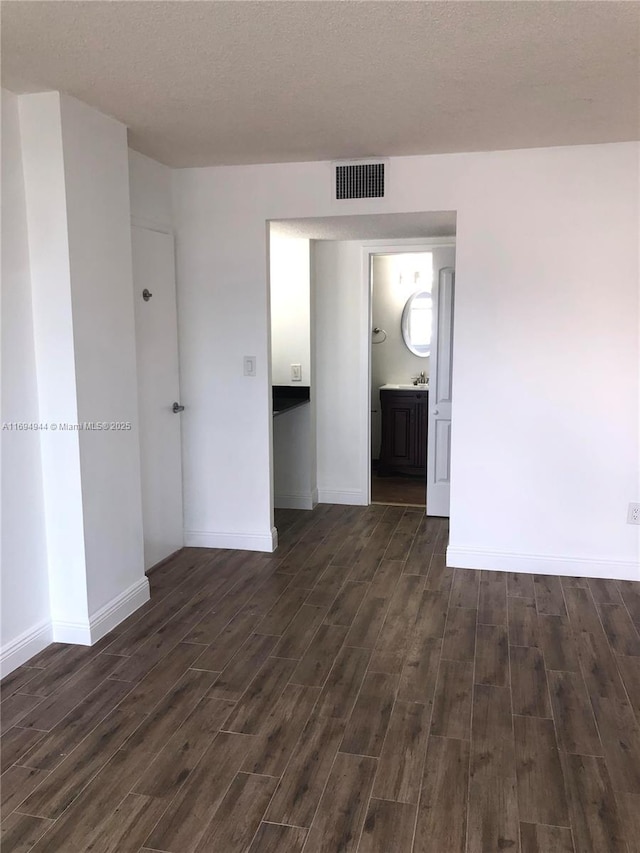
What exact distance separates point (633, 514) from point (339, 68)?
2.83 metres

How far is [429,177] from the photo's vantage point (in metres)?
3.87

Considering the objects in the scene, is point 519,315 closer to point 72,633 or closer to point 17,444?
point 17,444

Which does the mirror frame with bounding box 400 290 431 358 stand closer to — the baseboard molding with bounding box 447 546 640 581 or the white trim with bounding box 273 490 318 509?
the white trim with bounding box 273 490 318 509

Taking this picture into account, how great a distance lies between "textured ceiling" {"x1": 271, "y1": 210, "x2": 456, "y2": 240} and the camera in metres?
4.05

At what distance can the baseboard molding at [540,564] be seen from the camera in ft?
12.8

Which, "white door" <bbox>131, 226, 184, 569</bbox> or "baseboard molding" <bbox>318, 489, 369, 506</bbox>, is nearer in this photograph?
"white door" <bbox>131, 226, 184, 569</bbox>

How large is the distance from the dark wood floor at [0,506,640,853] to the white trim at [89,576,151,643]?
2.2 inches

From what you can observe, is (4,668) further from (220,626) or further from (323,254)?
(323,254)

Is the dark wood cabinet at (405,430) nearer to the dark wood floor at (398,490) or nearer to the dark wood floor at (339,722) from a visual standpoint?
the dark wood floor at (398,490)

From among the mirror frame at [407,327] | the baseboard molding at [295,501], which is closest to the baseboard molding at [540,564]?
the baseboard molding at [295,501]

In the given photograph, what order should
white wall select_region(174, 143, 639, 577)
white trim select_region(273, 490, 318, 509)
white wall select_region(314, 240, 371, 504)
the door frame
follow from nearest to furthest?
white wall select_region(174, 143, 639, 577) → the door frame → white wall select_region(314, 240, 371, 504) → white trim select_region(273, 490, 318, 509)

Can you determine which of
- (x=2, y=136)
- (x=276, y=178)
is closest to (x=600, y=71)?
(x=276, y=178)

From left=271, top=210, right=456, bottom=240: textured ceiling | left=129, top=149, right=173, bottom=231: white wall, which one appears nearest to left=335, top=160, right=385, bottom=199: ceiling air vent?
left=271, top=210, right=456, bottom=240: textured ceiling

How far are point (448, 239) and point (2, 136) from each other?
323cm
